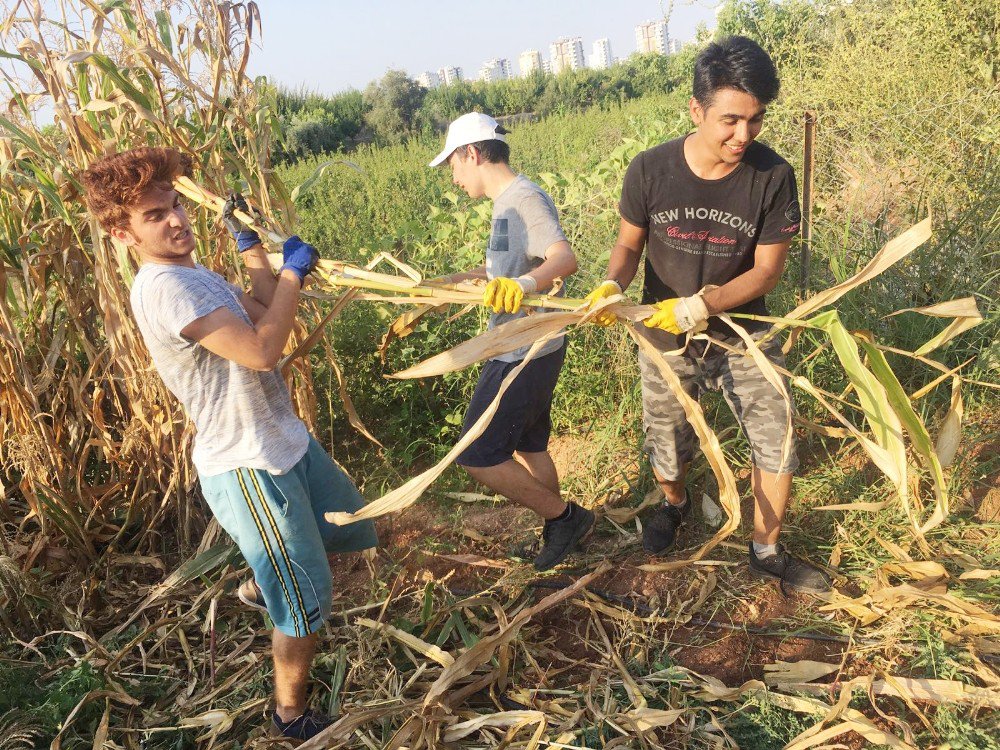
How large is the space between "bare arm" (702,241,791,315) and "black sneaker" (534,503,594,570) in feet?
3.45

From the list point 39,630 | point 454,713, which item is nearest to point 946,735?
point 454,713

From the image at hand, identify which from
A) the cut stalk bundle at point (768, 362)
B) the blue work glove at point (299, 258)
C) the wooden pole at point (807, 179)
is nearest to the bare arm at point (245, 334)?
the blue work glove at point (299, 258)

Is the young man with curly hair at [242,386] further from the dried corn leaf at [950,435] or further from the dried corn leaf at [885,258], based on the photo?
the dried corn leaf at [950,435]

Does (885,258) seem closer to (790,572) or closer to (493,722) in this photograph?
(790,572)

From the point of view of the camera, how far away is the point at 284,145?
129 inches

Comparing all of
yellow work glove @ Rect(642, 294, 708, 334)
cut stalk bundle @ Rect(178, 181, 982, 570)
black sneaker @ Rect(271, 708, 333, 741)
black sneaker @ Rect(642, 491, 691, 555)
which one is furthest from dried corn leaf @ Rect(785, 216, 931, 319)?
black sneaker @ Rect(271, 708, 333, 741)

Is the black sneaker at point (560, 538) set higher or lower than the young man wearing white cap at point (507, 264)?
lower

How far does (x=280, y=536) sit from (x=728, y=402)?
1590mm

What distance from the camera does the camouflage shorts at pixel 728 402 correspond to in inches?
97.2

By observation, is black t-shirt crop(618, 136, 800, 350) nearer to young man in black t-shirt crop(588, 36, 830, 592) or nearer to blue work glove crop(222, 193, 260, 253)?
young man in black t-shirt crop(588, 36, 830, 592)

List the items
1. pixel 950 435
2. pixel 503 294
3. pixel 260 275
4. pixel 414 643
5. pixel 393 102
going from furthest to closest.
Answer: pixel 393 102 → pixel 414 643 → pixel 260 275 → pixel 950 435 → pixel 503 294

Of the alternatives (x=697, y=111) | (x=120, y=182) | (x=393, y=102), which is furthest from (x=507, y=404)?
(x=393, y=102)

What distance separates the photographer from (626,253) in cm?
264

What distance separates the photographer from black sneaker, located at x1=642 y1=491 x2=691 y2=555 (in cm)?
289
